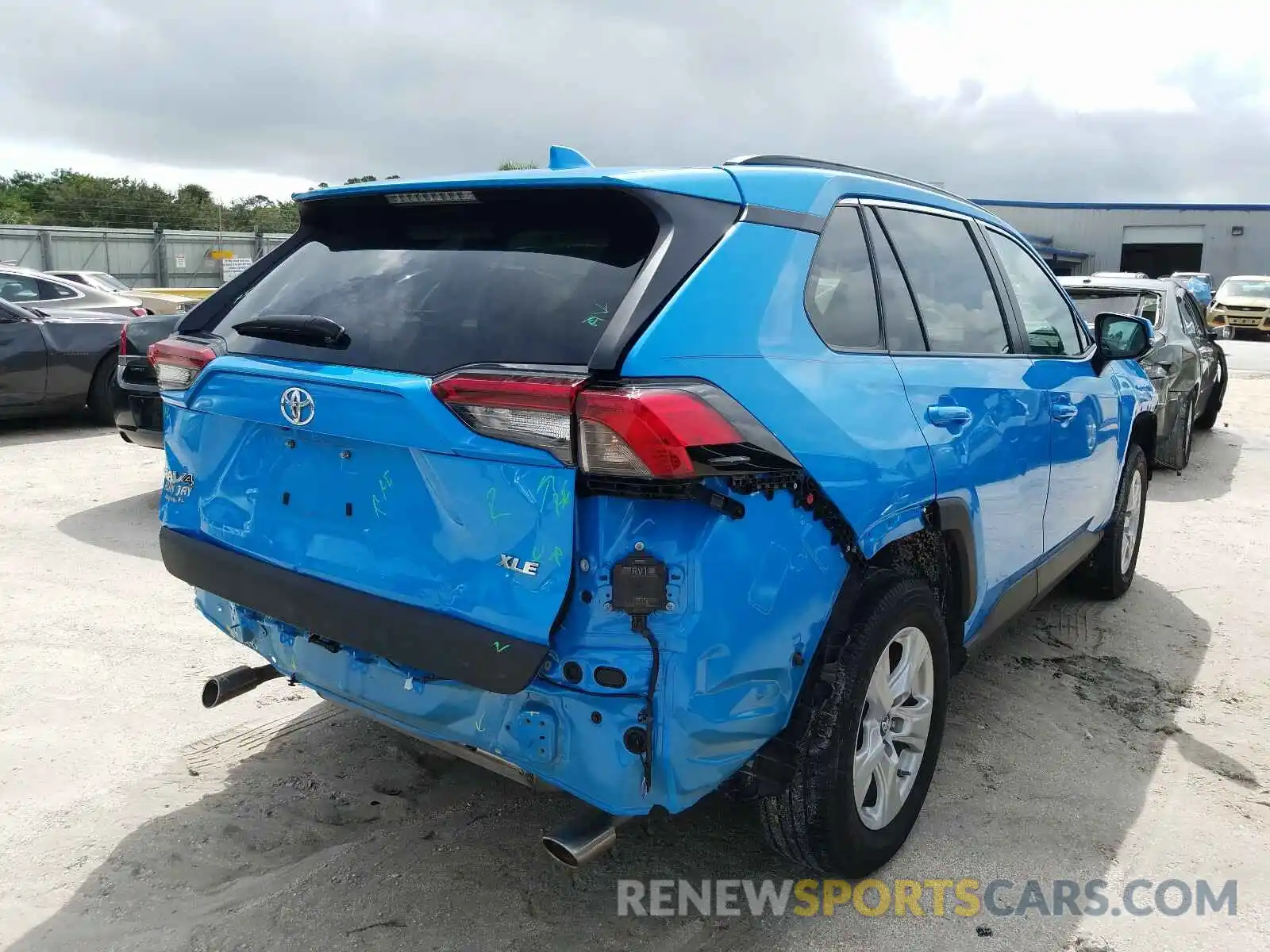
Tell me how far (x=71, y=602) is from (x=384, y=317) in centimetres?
338

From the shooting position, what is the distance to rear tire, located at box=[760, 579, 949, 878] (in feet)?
8.00

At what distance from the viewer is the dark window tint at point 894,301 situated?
2.80 metres

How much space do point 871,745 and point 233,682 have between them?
6.07ft

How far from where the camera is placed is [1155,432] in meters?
5.40

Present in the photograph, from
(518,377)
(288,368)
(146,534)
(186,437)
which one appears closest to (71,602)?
(146,534)

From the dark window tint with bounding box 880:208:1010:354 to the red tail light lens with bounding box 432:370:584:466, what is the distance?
1446mm

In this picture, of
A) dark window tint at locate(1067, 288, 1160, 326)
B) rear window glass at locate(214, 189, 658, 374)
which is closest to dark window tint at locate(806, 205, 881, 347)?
rear window glass at locate(214, 189, 658, 374)

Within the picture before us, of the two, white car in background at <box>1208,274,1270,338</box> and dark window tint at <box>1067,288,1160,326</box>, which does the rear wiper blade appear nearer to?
dark window tint at <box>1067,288,1160,326</box>

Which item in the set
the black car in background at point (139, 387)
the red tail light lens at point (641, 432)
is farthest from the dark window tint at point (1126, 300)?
the red tail light lens at point (641, 432)

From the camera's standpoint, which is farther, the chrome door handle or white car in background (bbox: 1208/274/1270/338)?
white car in background (bbox: 1208/274/1270/338)

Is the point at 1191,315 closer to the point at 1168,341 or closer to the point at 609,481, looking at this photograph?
the point at 1168,341

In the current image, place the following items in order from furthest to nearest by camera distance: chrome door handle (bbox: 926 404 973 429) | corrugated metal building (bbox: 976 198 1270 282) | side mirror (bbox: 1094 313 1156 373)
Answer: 1. corrugated metal building (bbox: 976 198 1270 282)
2. side mirror (bbox: 1094 313 1156 373)
3. chrome door handle (bbox: 926 404 973 429)

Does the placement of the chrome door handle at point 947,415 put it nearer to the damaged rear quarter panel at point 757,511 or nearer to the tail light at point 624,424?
the damaged rear quarter panel at point 757,511

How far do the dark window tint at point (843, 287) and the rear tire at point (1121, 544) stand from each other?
2742 mm
